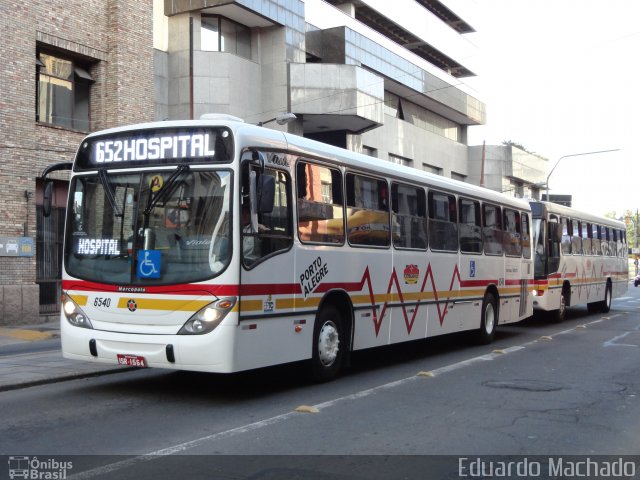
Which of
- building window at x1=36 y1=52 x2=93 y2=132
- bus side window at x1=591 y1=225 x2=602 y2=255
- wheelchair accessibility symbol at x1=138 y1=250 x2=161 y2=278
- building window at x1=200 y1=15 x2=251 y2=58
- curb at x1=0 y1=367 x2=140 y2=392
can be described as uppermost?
building window at x1=200 y1=15 x2=251 y2=58

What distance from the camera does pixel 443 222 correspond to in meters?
13.2

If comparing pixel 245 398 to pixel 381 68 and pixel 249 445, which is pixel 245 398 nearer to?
pixel 249 445

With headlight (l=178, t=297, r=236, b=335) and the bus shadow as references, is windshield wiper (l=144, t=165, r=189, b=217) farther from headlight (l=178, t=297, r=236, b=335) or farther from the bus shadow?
the bus shadow

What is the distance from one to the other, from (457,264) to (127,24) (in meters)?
15.0

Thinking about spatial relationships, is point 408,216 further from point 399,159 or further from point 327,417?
point 399,159

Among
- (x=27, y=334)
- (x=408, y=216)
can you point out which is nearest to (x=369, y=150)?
(x=27, y=334)

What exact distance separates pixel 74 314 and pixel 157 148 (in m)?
2.17

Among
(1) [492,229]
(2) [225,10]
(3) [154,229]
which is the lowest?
(3) [154,229]

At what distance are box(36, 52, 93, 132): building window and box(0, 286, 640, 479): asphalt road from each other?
1361cm

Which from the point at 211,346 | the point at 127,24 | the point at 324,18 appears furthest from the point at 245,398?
the point at 324,18

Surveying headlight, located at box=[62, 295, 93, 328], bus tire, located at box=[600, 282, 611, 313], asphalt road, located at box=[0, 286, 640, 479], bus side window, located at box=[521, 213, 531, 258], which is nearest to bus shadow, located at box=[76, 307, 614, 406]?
asphalt road, located at box=[0, 286, 640, 479]

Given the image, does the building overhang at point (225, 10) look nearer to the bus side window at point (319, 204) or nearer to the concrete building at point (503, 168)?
the bus side window at point (319, 204)

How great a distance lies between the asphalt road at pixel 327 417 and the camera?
6.06 meters

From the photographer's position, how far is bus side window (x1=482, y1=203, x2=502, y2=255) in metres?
15.1
